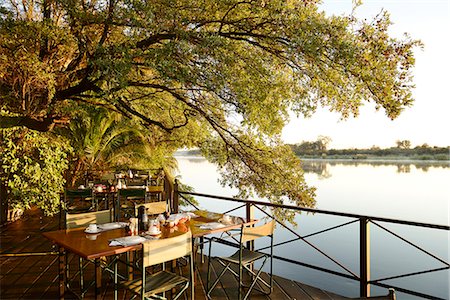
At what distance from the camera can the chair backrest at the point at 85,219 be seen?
3.83 metres

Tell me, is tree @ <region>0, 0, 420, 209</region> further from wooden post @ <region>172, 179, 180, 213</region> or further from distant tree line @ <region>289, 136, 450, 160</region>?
distant tree line @ <region>289, 136, 450, 160</region>

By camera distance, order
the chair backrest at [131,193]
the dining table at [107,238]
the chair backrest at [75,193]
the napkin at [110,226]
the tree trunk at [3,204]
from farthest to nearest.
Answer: the tree trunk at [3,204]
the chair backrest at [131,193]
the chair backrest at [75,193]
the napkin at [110,226]
the dining table at [107,238]

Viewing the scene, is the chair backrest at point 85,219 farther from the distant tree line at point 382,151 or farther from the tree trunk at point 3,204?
the distant tree line at point 382,151

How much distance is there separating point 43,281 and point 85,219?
3.20 ft

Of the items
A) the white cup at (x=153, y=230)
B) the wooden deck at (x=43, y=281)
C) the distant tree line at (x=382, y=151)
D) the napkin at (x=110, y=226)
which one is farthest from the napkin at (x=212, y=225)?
the distant tree line at (x=382, y=151)

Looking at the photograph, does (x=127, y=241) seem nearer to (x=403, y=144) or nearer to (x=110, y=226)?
(x=110, y=226)

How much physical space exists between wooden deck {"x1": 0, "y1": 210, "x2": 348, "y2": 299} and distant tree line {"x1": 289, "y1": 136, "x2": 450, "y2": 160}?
5.77 meters

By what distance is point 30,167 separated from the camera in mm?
5008

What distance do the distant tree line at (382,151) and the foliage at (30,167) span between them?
6.39 meters

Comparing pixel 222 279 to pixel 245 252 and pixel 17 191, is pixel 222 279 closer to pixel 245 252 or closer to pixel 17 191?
pixel 245 252

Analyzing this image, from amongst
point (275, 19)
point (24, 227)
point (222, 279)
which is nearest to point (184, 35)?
point (275, 19)

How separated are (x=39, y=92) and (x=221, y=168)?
347 centimetres

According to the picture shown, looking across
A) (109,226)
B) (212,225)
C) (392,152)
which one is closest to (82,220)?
(109,226)

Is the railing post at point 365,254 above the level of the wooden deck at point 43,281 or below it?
above
